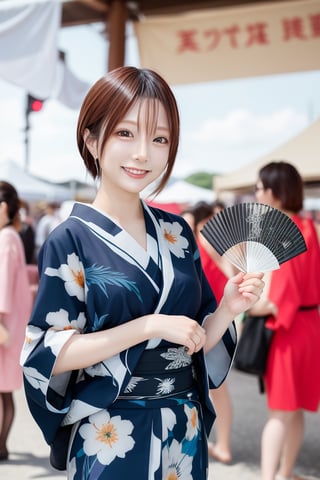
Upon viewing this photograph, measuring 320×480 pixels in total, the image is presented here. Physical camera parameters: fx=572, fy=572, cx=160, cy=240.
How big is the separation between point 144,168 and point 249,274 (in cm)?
39

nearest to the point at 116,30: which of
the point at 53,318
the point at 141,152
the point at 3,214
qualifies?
the point at 3,214

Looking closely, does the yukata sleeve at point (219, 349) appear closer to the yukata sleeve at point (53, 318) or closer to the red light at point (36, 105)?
the yukata sleeve at point (53, 318)

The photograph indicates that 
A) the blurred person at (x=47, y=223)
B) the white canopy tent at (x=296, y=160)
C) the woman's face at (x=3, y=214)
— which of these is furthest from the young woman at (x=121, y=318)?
the blurred person at (x=47, y=223)

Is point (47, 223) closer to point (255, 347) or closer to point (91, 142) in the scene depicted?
point (255, 347)

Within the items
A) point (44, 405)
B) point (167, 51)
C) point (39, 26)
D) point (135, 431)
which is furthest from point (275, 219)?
point (167, 51)

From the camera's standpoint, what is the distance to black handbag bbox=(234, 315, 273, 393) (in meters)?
3.09

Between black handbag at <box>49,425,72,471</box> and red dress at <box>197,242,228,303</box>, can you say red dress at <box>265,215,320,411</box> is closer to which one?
red dress at <box>197,242,228,303</box>

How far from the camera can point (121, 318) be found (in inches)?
55.4

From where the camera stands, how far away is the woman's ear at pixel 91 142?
1.52 m

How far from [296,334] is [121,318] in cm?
188

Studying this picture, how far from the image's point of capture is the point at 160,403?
1451 millimetres

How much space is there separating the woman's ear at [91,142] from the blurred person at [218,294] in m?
1.84

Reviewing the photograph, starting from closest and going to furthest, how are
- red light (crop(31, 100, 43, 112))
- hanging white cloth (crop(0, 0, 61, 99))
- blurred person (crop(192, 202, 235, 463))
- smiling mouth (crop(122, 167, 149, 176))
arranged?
smiling mouth (crop(122, 167, 149, 176))
blurred person (crop(192, 202, 235, 463))
hanging white cloth (crop(0, 0, 61, 99))
red light (crop(31, 100, 43, 112))

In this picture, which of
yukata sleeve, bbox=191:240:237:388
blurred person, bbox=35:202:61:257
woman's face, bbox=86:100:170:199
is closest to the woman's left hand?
yukata sleeve, bbox=191:240:237:388
